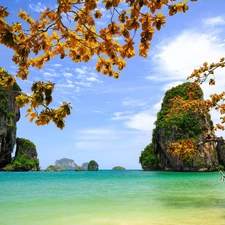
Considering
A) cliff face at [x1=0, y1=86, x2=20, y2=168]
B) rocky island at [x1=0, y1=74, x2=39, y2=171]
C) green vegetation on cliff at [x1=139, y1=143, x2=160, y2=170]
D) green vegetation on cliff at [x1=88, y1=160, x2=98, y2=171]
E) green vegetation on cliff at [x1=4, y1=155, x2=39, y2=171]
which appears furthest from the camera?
green vegetation on cliff at [x1=88, y1=160, x2=98, y2=171]

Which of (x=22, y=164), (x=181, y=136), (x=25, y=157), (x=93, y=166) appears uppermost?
(x=181, y=136)

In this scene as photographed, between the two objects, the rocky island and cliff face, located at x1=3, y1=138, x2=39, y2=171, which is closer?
the rocky island

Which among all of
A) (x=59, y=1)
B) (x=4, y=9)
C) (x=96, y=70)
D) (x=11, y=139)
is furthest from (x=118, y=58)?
(x=11, y=139)

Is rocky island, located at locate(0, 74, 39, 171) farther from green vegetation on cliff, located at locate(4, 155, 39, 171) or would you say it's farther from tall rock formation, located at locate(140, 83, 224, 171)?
tall rock formation, located at locate(140, 83, 224, 171)

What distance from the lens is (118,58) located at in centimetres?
296

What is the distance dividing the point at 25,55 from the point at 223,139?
7.40 meters

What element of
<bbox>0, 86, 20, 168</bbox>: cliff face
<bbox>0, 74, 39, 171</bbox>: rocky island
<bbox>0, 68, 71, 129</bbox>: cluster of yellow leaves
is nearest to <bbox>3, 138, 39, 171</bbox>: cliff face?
<bbox>0, 74, 39, 171</bbox>: rocky island

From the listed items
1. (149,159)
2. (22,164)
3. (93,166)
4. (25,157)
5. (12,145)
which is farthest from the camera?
(93,166)

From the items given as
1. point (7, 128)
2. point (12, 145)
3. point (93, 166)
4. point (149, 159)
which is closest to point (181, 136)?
point (149, 159)

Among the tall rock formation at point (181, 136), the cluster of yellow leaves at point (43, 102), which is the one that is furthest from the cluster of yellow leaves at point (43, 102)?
Answer: the tall rock formation at point (181, 136)

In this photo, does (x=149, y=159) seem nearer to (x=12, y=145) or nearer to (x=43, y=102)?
(x=12, y=145)

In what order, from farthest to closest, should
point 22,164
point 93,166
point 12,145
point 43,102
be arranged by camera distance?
1. point 93,166
2. point 22,164
3. point 12,145
4. point 43,102

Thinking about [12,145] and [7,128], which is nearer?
[7,128]

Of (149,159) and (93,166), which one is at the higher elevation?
(93,166)
